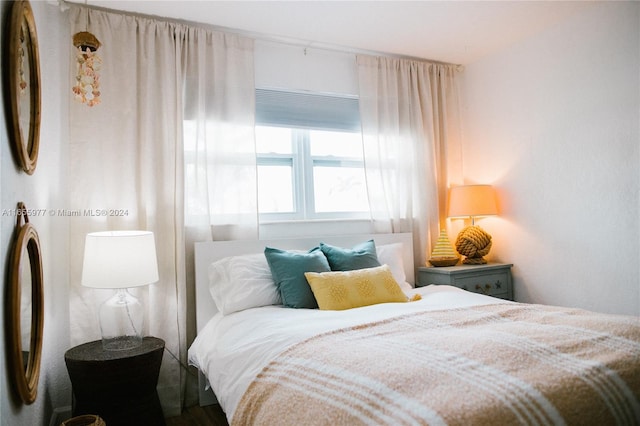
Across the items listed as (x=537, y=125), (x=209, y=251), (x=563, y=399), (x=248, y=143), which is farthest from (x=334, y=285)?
(x=537, y=125)

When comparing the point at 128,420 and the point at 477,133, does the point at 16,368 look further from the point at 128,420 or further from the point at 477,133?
the point at 477,133

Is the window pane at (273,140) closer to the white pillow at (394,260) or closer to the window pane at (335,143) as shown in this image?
the window pane at (335,143)

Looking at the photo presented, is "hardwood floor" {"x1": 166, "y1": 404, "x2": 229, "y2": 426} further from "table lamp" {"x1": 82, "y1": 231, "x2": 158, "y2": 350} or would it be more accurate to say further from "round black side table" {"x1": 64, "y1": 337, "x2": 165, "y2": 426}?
"table lamp" {"x1": 82, "y1": 231, "x2": 158, "y2": 350}

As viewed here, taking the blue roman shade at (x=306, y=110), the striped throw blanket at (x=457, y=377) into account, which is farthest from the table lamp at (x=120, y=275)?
the blue roman shade at (x=306, y=110)

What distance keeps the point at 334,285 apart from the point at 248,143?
1170 millimetres

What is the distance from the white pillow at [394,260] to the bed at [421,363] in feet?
1.88

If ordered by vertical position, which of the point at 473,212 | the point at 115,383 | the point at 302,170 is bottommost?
the point at 115,383

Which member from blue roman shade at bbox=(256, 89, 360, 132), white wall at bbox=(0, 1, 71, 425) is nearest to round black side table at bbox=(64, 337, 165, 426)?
white wall at bbox=(0, 1, 71, 425)

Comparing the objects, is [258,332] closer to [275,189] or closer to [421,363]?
[421,363]

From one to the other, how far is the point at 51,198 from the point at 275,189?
1.44 metres

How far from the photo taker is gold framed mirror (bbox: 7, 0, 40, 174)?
4.71 ft

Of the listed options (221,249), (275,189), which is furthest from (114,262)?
(275,189)

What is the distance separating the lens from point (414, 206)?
3602 millimetres

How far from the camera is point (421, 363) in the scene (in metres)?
1.35
